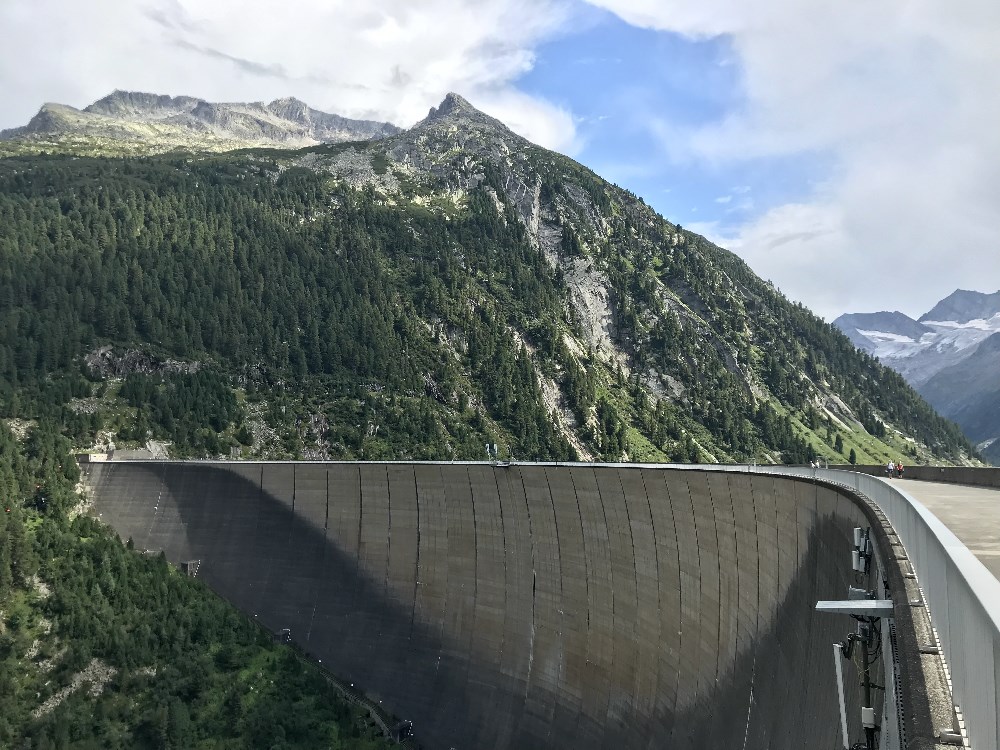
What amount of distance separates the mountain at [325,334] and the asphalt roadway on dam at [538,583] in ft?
94.2

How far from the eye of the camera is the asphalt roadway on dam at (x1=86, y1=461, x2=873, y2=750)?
2242 cm

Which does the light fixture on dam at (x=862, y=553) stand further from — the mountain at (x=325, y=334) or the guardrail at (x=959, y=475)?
the mountain at (x=325, y=334)

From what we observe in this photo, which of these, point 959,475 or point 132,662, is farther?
point 132,662

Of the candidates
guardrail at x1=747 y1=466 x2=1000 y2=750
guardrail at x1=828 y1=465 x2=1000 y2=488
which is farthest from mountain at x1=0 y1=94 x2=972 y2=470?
guardrail at x1=747 y1=466 x2=1000 y2=750

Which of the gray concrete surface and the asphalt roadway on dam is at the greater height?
the gray concrete surface

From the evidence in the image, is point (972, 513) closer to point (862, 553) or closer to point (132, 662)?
point (862, 553)

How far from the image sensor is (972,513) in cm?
1587

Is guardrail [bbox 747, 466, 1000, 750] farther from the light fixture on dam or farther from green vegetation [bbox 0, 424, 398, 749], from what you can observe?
green vegetation [bbox 0, 424, 398, 749]

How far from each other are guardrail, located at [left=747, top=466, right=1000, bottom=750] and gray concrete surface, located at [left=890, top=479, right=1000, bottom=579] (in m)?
1.32

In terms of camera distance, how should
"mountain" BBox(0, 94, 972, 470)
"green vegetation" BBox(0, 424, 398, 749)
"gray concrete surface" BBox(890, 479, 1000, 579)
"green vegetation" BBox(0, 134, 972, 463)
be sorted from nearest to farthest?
"gray concrete surface" BBox(890, 479, 1000, 579) → "green vegetation" BBox(0, 424, 398, 749) → "mountain" BBox(0, 94, 972, 470) → "green vegetation" BBox(0, 134, 972, 463)

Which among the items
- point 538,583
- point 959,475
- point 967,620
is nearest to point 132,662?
point 538,583

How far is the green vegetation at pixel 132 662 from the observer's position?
4153 centimetres

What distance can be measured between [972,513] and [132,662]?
144 feet

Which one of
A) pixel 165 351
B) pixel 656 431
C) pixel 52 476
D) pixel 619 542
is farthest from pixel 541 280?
pixel 619 542
